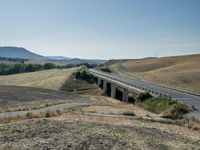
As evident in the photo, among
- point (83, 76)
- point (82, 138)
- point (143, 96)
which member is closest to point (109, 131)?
point (82, 138)

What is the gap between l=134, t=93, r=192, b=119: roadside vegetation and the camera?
4266 cm

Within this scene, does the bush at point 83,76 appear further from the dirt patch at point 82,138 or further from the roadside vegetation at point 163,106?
the dirt patch at point 82,138

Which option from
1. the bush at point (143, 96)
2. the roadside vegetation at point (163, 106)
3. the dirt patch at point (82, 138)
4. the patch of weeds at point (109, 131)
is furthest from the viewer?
the bush at point (143, 96)

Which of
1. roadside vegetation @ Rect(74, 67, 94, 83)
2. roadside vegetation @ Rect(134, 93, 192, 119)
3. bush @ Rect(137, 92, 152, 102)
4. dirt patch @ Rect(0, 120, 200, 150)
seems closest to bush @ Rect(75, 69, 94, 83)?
roadside vegetation @ Rect(74, 67, 94, 83)

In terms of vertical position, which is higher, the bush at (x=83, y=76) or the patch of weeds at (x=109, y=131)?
the patch of weeds at (x=109, y=131)

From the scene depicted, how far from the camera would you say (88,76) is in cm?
13812

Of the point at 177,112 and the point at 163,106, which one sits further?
the point at 163,106

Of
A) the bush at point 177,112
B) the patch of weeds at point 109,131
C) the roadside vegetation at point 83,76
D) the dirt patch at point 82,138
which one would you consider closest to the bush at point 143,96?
the bush at point 177,112

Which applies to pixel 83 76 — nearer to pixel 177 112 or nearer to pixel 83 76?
pixel 83 76

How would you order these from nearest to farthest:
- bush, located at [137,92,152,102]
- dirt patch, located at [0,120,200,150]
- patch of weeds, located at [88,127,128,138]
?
dirt patch, located at [0,120,200,150], patch of weeds, located at [88,127,128,138], bush, located at [137,92,152,102]

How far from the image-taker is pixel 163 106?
5172cm

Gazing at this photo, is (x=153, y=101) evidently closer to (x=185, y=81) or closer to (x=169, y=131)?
(x=169, y=131)

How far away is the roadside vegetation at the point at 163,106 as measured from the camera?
4266 centimetres

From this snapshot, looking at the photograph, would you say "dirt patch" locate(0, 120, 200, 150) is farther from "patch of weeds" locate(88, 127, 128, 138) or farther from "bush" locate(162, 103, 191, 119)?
"bush" locate(162, 103, 191, 119)
